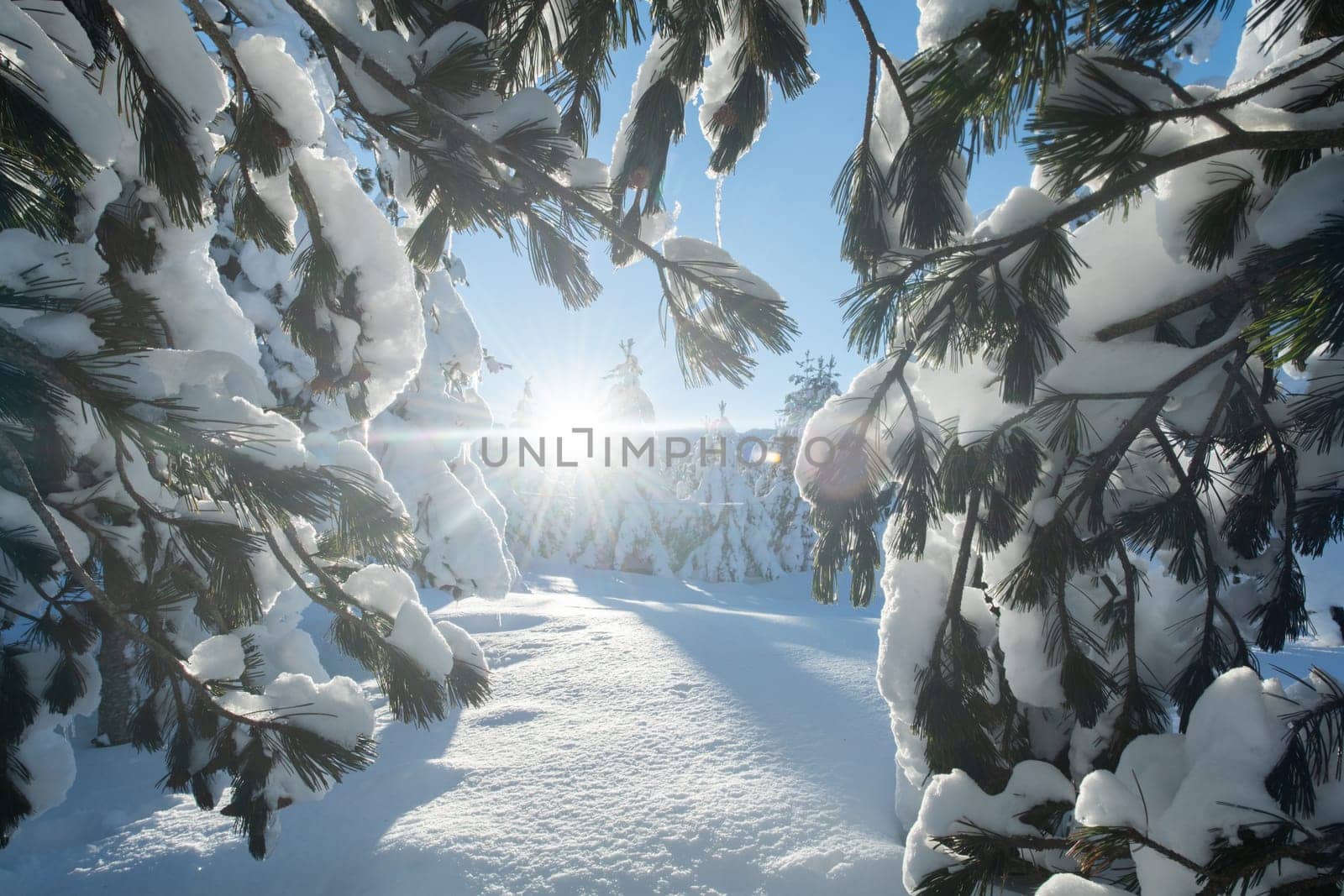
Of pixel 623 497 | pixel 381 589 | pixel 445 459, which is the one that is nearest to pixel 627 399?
pixel 623 497

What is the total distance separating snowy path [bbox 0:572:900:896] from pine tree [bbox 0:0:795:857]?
5.24 feet

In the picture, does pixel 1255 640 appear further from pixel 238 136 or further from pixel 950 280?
pixel 238 136

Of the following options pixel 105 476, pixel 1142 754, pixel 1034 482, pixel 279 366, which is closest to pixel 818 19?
pixel 1034 482

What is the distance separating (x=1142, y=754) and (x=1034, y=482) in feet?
2.75

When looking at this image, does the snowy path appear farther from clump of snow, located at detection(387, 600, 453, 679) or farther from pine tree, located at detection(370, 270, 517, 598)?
clump of snow, located at detection(387, 600, 453, 679)

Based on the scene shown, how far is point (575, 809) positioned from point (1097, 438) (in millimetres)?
3760

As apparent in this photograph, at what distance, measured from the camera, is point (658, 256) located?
1.43m

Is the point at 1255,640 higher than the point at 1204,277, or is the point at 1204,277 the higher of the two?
the point at 1204,277

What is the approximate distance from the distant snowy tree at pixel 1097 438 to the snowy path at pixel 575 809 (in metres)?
1.59

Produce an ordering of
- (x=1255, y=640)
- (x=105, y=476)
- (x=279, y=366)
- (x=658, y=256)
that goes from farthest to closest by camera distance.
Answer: (x=279, y=366), (x=105, y=476), (x=1255, y=640), (x=658, y=256)

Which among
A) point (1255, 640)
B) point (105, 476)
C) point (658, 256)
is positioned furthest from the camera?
point (105, 476)

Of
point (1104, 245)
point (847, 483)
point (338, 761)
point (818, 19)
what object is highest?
point (818, 19)

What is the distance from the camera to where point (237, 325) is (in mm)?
2961

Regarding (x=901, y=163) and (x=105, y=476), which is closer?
(x=901, y=163)
